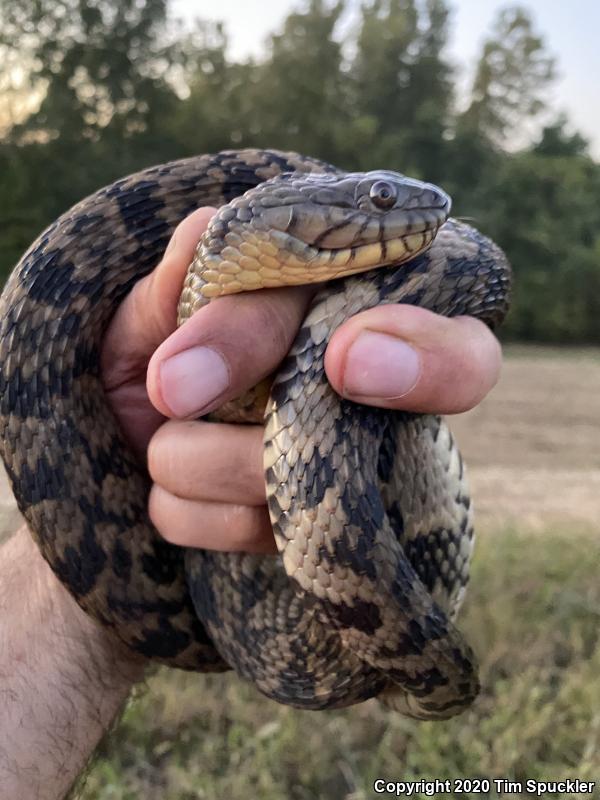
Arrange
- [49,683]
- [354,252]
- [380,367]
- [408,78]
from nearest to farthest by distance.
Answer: [380,367]
[354,252]
[49,683]
[408,78]

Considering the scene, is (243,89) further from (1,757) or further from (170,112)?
(1,757)

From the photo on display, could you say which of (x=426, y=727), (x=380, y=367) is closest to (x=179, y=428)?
(x=380, y=367)

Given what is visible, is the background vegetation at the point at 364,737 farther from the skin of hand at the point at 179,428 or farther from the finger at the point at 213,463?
the finger at the point at 213,463

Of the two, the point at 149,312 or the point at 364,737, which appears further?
the point at 364,737

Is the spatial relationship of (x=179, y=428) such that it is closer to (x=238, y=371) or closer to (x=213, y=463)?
(x=213, y=463)

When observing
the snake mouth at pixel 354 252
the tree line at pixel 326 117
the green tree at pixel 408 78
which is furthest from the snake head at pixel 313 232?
the green tree at pixel 408 78
